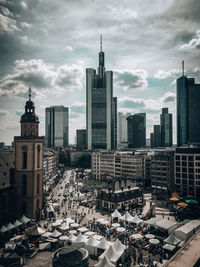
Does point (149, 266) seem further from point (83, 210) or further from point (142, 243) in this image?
point (83, 210)

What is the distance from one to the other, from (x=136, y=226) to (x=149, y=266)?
1803 centimetres

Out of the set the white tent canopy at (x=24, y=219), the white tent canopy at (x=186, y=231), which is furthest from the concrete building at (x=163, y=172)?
the white tent canopy at (x=24, y=219)

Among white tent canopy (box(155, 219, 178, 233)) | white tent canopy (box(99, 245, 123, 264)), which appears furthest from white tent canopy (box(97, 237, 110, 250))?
white tent canopy (box(155, 219, 178, 233))

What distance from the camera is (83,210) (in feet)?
212

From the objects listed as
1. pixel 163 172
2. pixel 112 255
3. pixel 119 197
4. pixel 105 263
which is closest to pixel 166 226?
pixel 112 255

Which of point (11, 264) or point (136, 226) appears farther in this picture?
point (136, 226)

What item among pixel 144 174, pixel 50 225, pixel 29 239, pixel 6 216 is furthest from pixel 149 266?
pixel 144 174

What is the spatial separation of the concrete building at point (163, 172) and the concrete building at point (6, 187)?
2175 inches

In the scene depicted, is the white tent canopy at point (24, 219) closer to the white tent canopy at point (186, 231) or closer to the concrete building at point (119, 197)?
the concrete building at point (119, 197)

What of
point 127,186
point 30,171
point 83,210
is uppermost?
point 30,171

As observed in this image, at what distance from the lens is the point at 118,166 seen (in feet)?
391

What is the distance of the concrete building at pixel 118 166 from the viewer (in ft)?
363

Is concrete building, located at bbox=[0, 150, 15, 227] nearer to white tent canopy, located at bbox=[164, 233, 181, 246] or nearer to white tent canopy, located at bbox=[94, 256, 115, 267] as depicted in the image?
white tent canopy, located at bbox=[94, 256, 115, 267]

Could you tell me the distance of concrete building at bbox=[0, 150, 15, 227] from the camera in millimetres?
50562
